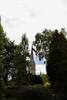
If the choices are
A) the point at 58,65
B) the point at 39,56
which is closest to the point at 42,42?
the point at 39,56

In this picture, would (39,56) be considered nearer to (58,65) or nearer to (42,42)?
(42,42)

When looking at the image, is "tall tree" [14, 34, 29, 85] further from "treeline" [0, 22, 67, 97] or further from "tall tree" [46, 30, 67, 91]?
"tall tree" [46, 30, 67, 91]

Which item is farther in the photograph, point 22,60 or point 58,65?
point 22,60

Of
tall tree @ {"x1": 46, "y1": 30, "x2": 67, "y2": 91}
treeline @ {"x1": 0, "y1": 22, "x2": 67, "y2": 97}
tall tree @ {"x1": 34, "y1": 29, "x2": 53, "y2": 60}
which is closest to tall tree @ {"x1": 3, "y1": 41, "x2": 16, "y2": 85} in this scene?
treeline @ {"x1": 0, "y1": 22, "x2": 67, "y2": 97}

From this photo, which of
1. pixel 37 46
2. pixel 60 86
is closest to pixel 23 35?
pixel 37 46

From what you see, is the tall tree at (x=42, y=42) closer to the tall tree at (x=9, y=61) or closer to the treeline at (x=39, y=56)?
the treeline at (x=39, y=56)

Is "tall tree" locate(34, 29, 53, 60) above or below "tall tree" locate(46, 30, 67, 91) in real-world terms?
above

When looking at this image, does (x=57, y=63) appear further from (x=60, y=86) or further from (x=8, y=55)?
(x=8, y=55)

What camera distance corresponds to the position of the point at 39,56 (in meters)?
91.4

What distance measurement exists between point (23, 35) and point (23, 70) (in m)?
12.2

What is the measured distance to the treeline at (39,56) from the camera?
59.3m

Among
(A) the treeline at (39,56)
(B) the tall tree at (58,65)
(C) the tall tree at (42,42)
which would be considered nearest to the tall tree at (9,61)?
(A) the treeline at (39,56)

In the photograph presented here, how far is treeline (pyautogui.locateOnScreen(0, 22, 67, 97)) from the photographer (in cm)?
5934

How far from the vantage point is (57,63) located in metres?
59.0
